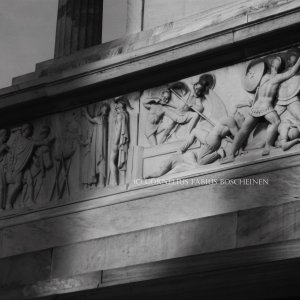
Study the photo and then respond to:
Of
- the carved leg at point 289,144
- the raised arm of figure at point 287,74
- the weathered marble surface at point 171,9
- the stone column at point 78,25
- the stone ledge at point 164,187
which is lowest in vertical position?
the stone ledge at point 164,187

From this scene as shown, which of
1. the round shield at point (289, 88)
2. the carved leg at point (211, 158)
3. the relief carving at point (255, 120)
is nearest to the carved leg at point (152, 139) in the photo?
the relief carving at point (255, 120)

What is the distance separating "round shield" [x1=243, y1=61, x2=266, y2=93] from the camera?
19.1 meters

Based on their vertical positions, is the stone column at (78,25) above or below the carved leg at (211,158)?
above

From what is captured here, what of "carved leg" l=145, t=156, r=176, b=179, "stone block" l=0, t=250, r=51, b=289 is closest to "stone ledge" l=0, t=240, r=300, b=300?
Result: "stone block" l=0, t=250, r=51, b=289

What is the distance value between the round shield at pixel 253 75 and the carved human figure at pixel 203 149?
0.41 meters

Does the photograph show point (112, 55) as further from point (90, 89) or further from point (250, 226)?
point (250, 226)

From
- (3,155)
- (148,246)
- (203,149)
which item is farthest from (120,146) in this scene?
(3,155)

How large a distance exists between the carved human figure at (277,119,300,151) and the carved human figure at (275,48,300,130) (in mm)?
94

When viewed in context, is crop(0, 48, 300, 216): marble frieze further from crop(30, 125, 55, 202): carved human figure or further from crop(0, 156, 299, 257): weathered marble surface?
crop(0, 156, 299, 257): weathered marble surface

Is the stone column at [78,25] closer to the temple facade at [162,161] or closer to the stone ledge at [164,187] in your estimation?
the temple facade at [162,161]

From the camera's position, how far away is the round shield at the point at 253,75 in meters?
19.1

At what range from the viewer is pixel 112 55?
2080cm

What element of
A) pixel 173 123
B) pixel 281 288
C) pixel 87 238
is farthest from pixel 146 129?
pixel 281 288

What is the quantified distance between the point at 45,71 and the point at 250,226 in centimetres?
478
